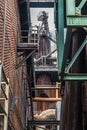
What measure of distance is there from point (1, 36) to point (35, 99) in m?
10.4

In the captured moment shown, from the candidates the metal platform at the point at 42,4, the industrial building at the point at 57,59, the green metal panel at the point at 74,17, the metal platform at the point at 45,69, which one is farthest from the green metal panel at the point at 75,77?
the metal platform at the point at 45,69

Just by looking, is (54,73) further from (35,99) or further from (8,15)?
(8,15)

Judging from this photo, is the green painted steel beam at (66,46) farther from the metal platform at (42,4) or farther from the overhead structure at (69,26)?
the metal platform at (42,4)

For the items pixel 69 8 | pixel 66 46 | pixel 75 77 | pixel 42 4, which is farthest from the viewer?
pixel 42 4

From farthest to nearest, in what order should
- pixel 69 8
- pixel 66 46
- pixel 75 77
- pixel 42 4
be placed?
pixel 42 4 < pixel 75 77 < pixel 66 46 < pixel 69 8

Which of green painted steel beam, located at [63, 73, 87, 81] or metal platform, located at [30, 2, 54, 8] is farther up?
metal platform, located at [30, 2, 54, 8]

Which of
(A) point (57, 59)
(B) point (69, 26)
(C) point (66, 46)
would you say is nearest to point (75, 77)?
(C) point (66, 46)

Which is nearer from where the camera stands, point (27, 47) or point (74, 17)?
point (74, 17)

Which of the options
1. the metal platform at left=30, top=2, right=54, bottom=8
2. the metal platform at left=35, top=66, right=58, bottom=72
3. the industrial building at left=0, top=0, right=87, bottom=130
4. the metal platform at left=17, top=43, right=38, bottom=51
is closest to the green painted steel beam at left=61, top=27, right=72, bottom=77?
the industrial building at left=0, top=0, right=87, bottom=130

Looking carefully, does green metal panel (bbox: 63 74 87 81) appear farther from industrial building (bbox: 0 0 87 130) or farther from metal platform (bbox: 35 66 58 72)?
metal platform (bbox: 35 66 58 72)

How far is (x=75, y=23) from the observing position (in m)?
5.70

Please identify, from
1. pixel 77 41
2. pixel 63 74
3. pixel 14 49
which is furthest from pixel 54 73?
pixel 63 74

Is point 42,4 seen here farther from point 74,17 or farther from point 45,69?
point 74,17

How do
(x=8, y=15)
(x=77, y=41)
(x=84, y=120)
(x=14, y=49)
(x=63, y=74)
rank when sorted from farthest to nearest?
(x=14, y=49) → (x=8, y=15) → (x=77, y=41) → (x=84, y=120) → (x=63, y=74)
